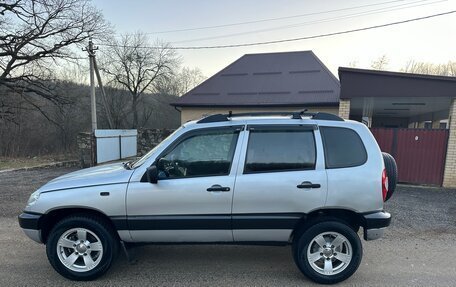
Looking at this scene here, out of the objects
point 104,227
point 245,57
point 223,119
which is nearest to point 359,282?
point 223,119

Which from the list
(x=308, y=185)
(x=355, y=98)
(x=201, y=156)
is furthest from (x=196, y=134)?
(x=355, y=98)

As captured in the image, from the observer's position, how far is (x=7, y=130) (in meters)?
21.4

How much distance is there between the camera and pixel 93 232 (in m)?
3.27

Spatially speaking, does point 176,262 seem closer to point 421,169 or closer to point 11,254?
point 11,254

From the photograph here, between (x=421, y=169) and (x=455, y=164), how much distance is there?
87 cm

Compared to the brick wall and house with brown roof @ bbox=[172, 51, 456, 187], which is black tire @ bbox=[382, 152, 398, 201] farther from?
the brick wall

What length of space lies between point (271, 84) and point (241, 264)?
12.4 metres

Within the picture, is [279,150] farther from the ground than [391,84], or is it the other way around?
[391,84]

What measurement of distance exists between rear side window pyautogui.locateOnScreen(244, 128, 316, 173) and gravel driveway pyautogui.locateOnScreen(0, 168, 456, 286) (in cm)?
130

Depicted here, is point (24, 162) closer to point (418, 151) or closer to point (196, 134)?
point (196, 134)

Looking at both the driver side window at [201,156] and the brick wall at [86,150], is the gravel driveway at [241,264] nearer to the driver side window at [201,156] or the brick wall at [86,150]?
the driver side window at [201,156]

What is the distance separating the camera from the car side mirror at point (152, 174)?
123 inches

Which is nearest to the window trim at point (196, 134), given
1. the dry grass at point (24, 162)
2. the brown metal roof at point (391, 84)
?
the brown metal roof at point (391, 84)

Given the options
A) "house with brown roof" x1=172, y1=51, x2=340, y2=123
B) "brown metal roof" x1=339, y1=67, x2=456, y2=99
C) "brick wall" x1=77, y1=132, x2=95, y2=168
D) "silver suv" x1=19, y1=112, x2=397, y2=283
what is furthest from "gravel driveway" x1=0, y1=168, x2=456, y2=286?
"house with brown roof" x1=172, y1=51, x2=340, y2=123
